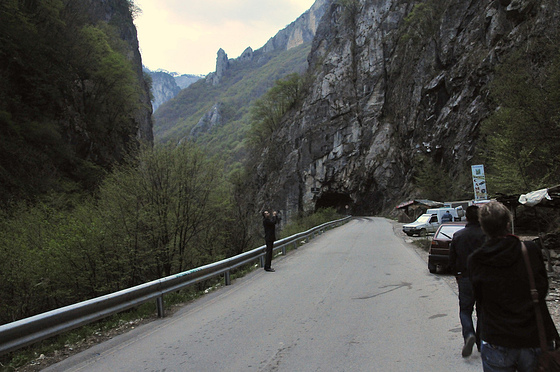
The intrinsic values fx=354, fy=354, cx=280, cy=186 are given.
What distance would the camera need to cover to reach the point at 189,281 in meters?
7.86

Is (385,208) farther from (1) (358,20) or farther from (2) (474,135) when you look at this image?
(1) (358,20)

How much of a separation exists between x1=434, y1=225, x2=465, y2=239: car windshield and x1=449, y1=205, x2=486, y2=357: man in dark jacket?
242 inches

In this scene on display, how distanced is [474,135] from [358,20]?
4955 centimetres

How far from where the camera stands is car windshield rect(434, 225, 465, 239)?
1022 centimetres

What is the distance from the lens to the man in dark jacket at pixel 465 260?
13.8 ft

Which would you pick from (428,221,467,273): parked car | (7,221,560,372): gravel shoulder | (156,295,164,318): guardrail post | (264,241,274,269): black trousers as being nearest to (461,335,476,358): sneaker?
(7,221,560,372): gravel shoulder

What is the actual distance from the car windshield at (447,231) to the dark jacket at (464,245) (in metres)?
6.15

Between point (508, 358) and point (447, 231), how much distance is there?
29.7 ft

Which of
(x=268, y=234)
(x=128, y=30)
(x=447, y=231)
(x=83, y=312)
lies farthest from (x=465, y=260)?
(x=128, y=30)

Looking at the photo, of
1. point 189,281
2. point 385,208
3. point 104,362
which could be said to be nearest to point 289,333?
point 104,362

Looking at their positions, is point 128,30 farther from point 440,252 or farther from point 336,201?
point 440,252

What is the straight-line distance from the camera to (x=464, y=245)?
4.32 meters

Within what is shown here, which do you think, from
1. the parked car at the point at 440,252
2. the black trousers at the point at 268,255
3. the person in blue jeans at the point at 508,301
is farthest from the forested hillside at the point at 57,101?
the person in blue jeans at the point at 508,301

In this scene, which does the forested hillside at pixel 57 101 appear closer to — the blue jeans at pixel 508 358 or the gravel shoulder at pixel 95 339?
the gravel shoulder at pixel 95 339
